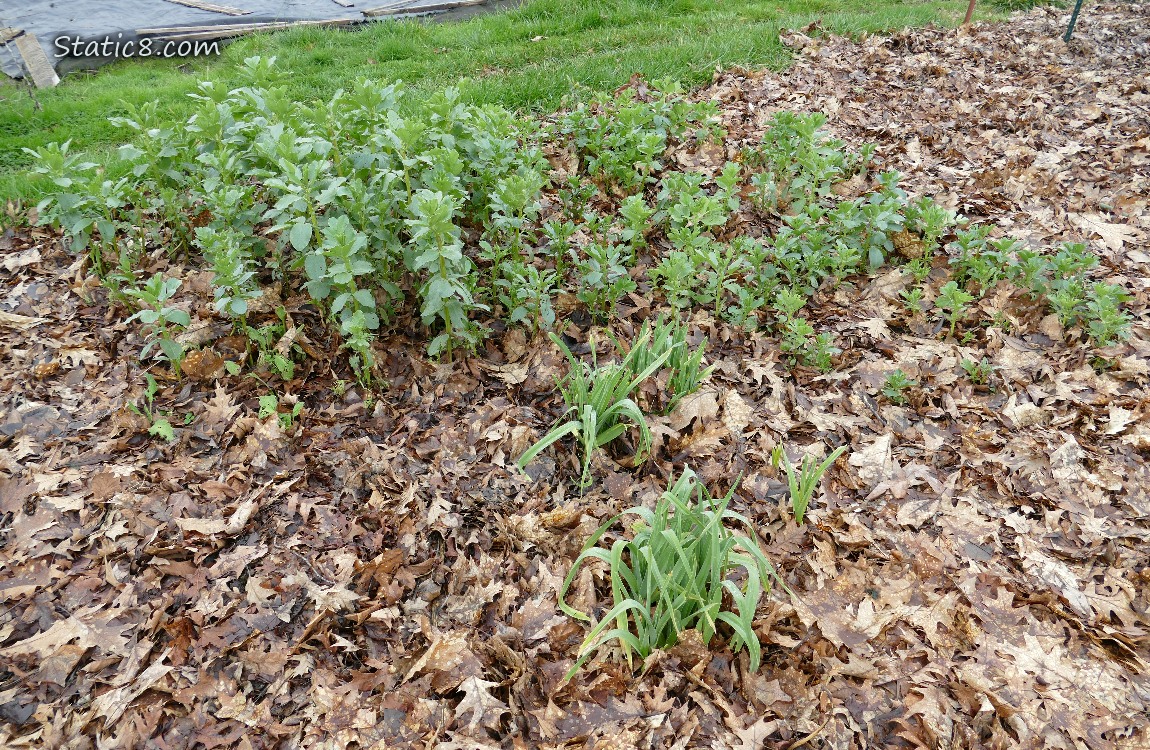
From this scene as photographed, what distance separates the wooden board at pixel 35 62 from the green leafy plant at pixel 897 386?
751 centimetres

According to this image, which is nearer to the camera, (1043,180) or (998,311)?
(998,311)

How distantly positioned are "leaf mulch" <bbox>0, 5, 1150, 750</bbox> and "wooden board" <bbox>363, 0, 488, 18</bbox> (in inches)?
226

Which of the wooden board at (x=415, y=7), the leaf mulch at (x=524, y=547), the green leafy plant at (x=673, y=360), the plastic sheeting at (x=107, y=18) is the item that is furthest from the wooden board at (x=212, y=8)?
the green leafy plant at (x=673, y=360)

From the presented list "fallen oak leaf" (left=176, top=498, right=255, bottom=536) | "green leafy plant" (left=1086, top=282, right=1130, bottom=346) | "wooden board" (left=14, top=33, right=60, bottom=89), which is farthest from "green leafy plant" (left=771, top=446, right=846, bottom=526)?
"wooden board" (left=14, top=33, right=60, bottom=89)

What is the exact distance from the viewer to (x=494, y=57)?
25.0 ft

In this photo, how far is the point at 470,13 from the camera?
9117 millimetres

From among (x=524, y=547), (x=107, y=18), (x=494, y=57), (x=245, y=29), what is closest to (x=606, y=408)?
(x=524, y=547)

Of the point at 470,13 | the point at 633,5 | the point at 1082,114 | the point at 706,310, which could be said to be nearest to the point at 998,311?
the point at 706,310

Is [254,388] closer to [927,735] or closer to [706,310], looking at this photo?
[706,310]

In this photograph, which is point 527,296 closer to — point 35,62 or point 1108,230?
point 1108,230

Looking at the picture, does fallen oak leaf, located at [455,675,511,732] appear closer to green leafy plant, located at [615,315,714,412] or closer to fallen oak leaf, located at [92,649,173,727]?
fallen oak leaf, located at [92,649,173,727]

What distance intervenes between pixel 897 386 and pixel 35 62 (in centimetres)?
781

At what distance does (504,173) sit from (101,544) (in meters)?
2.68

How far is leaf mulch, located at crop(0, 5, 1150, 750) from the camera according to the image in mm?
2330
